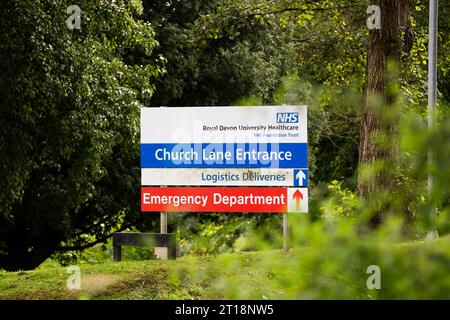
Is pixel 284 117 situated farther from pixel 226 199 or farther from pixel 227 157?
pixel 226 199

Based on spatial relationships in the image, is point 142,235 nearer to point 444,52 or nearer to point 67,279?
point 67,279

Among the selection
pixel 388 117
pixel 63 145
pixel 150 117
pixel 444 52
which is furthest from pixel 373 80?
pixel 388 117

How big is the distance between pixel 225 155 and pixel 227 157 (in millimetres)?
42

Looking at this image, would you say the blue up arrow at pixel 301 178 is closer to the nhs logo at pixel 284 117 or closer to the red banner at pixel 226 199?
the red banner at pixel 226 199

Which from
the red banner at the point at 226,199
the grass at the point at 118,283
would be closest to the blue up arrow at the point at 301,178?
the red banner at the point at 226,199

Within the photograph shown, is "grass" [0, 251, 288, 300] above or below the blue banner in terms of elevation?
below

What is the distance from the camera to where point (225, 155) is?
1400 cm

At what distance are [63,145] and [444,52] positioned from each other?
11421 millimetres

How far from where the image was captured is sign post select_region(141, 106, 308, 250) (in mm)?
13711

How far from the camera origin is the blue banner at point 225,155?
45.1 feet

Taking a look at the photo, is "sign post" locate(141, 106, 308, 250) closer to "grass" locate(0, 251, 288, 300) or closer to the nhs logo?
the nhs logo

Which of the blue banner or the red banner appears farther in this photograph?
the red banner

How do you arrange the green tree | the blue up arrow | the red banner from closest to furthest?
the green tree < the blue up arrow < the red banner

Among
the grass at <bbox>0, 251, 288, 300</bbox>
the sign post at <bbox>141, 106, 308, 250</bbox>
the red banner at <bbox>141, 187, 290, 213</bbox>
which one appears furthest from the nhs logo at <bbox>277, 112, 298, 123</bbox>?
the grass at <bbox>0, 251, 288, 300</bbox>
